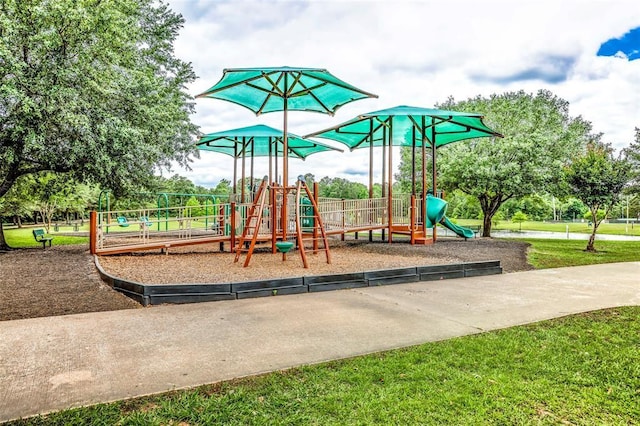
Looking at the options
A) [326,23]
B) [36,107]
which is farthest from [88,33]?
[326,23]

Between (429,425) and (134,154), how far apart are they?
37.1 feet

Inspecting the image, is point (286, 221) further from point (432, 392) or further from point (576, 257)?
point (576, 257)

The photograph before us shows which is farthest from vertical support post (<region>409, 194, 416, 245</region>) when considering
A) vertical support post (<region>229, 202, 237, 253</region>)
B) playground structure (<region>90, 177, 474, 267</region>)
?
vertical support post (<region>229, 202, 237, 253</region>)

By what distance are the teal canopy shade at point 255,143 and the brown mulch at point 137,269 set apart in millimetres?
3866

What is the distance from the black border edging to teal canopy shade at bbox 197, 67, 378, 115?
473 cm

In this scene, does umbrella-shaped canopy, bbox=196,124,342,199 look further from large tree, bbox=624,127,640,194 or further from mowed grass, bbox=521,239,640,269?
large tree, bbox=624,127,640,194

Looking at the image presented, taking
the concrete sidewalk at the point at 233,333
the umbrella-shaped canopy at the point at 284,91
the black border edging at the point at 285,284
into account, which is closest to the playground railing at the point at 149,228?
the black border edging at the point at 285,284

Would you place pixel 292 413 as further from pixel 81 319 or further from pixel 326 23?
pixel 326 23

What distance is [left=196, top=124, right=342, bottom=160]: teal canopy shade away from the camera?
13.1 m

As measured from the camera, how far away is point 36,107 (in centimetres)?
973

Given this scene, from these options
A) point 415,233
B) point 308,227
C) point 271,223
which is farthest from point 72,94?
point 415,233

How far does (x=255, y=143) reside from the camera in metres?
16.5

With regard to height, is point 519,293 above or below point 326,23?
below

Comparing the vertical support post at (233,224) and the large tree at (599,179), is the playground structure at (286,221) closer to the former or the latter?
the vertical support post at (233,224)
